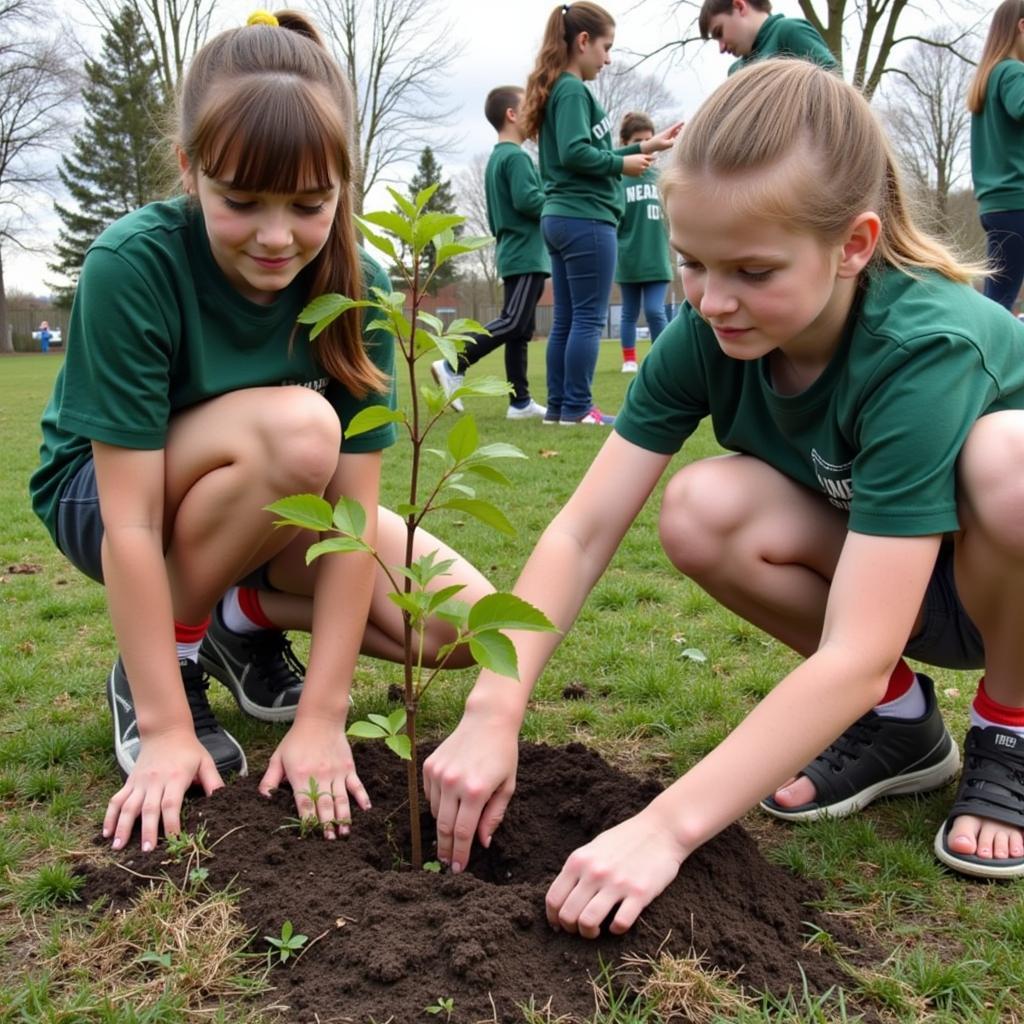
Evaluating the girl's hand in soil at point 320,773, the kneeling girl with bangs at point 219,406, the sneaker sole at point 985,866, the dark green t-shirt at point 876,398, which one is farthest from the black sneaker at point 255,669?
the sneaker sole at point 985,866

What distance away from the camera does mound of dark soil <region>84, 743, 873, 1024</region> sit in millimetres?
1544

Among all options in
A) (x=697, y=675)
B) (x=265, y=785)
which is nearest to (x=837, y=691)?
(x=265, y=785)

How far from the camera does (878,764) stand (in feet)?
7.45

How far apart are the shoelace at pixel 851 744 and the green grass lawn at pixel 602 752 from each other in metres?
0.12

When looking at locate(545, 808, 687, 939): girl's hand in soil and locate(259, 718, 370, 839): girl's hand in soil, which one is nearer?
locate(545, 808, 687, 939): girl's hand in soil

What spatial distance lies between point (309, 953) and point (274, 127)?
1.45m

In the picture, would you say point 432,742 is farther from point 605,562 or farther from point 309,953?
point 309,953

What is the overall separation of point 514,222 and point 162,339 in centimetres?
618

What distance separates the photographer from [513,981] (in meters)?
1.54

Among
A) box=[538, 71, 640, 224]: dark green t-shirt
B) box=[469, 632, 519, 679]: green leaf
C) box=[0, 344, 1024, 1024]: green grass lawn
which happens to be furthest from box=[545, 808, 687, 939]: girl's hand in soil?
box=[538, 71, 640, 224]: dark green t-shirt

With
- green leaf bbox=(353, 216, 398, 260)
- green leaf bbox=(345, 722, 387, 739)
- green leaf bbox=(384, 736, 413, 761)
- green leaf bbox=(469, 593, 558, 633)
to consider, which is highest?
green leaf bbox=(353, 216, 398, 260)

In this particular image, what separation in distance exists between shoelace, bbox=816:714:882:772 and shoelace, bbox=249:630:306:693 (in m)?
1.37

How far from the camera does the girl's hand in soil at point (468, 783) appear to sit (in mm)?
1793

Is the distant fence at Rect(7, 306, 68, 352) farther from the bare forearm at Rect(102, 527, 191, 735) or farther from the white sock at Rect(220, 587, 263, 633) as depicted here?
the bare forearm at Rect(102, 527, 191, 735)
